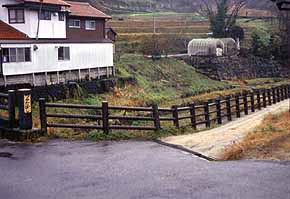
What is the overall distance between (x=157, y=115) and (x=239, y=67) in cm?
4453

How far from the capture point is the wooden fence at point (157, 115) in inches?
556

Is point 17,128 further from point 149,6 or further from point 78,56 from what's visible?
point 149,6

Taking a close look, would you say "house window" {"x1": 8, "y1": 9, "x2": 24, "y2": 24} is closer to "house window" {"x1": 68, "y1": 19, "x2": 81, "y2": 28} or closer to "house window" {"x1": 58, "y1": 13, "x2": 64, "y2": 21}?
"house window" {"x1": 58, "y1": 13, "x2": 64, "y2": 21}

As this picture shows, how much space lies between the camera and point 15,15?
32938 millimetres

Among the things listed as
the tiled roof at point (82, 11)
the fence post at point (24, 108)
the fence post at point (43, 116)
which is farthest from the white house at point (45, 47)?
the fence post at point (24, 108)

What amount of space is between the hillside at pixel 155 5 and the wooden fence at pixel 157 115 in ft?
210

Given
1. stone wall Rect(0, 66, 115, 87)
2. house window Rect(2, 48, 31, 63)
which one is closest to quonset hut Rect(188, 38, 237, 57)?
stone wall Rect(0, 66, 115, 87)

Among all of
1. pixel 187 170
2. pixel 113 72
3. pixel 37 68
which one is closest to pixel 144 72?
pixel 113 72

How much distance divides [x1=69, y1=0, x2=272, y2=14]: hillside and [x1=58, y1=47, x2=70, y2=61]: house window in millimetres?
54867

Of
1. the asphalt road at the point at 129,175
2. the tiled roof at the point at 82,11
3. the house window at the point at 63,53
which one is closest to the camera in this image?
the asphalt road at the point at 129,175

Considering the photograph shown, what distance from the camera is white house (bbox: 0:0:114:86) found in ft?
96.3

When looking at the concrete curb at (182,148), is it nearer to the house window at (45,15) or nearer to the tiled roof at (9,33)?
the tiled roof at (9,33)

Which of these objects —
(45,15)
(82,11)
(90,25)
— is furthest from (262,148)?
(90,25)

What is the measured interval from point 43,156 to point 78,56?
24482 millimetres
